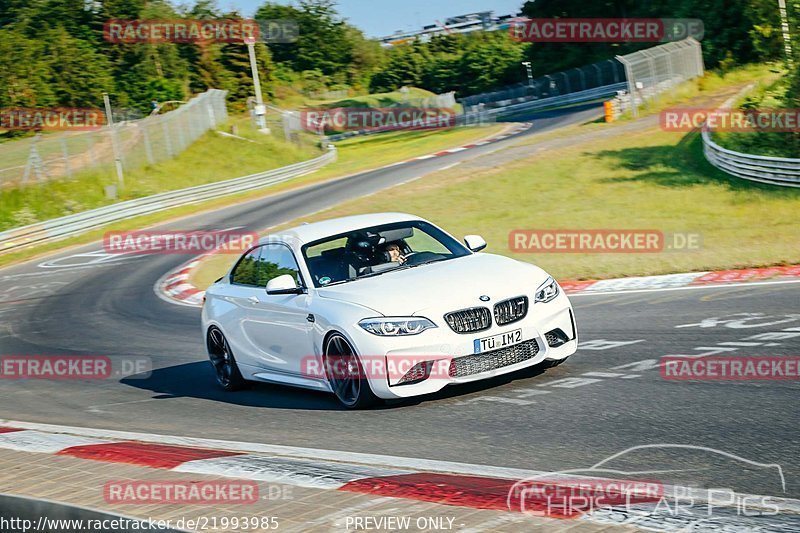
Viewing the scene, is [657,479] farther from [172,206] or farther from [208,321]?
[172,206]

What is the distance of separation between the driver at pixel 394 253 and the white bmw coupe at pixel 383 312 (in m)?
0.01

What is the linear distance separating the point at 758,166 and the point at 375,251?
19.7 m

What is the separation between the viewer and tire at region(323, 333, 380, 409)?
28.9ft

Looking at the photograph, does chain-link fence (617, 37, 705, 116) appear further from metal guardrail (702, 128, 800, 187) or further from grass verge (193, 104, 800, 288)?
metal guardrail (702, 128, 800, 187)

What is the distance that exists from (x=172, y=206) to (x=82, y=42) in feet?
183

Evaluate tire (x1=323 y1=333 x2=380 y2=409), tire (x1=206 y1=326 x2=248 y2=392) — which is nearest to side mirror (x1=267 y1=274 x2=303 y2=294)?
tire (x1=323 y1=333 x2=380 y2=409)

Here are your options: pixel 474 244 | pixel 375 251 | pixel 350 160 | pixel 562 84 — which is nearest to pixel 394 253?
pixel 375 251

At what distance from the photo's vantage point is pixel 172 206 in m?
42.6

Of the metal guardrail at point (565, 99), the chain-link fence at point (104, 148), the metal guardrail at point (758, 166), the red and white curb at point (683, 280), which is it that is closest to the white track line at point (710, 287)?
the red and white curb at point (683, 280)

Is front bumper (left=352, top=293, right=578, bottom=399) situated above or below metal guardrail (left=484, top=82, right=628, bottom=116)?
above

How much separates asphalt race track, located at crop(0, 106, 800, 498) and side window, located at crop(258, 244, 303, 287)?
1156 mm

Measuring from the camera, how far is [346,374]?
9008 millimetres

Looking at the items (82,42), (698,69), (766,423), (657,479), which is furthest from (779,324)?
(82,42)

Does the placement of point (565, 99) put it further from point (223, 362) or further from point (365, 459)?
point (365, 459)
